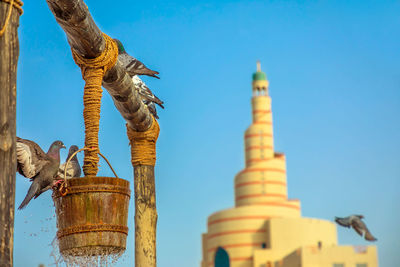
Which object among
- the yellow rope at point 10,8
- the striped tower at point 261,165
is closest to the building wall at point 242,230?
the striped tower at point 261,165

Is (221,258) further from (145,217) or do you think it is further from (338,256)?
(145,217)

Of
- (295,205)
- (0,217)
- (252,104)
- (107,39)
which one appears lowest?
(0,217)

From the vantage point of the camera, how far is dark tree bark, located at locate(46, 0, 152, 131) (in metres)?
3.08

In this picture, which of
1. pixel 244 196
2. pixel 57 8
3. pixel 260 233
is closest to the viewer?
pixel 57 8

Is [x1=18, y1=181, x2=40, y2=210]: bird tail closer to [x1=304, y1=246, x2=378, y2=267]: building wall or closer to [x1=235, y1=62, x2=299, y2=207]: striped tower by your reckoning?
[x1=304, y1=246, x2=378, y2=267]: building wall

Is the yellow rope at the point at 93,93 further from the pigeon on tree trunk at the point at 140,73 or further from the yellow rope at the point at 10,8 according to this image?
the yellow rope at the point at 10,8

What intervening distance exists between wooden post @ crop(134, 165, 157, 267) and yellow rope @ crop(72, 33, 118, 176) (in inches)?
43.7

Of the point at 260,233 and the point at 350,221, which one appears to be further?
the point at 260,233

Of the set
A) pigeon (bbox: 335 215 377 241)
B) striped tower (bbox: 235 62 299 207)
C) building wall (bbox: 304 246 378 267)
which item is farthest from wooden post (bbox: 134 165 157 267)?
striped tower (bbox: 235 62 299 207)

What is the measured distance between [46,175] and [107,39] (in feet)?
3.11

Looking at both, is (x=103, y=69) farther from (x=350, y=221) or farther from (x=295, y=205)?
(x=295, y=205)

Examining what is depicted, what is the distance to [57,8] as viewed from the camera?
3047 mm

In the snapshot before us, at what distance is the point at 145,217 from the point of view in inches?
173

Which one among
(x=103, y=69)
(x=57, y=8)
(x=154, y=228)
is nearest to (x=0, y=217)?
(x=57, y=8)
